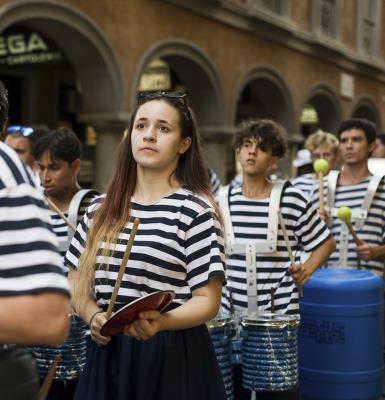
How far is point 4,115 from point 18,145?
3685 mm

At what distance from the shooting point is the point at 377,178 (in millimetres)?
5398

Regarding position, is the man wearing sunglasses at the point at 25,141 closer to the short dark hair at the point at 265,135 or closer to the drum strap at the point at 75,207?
the drum strap at the point at 75,207

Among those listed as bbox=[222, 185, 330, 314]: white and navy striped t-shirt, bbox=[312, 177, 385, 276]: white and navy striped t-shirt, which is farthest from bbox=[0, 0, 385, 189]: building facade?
bbox=[222, 185, 330, 314]: white and navy striped t-shirt

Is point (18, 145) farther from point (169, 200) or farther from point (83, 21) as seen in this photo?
point (83, 21)

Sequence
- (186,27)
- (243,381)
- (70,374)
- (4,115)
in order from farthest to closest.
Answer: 1. (186,27)
2. (243,381)
3. (70,374)
4. (4,115)

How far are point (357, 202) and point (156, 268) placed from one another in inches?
123

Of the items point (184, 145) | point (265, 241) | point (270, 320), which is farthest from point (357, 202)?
point (184, 145)

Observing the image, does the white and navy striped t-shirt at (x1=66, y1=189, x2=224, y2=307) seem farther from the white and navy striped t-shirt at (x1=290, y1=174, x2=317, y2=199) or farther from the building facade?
the building facade

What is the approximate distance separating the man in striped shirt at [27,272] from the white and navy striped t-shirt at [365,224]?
402cm

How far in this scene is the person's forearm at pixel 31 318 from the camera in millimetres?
1504

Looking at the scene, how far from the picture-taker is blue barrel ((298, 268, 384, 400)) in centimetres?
460

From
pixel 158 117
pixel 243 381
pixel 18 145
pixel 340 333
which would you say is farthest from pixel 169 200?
pixel 18 145

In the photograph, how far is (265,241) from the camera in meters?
4.10

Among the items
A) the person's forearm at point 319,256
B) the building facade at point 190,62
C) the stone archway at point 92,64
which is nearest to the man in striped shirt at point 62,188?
the person's forearm at point 319,256
